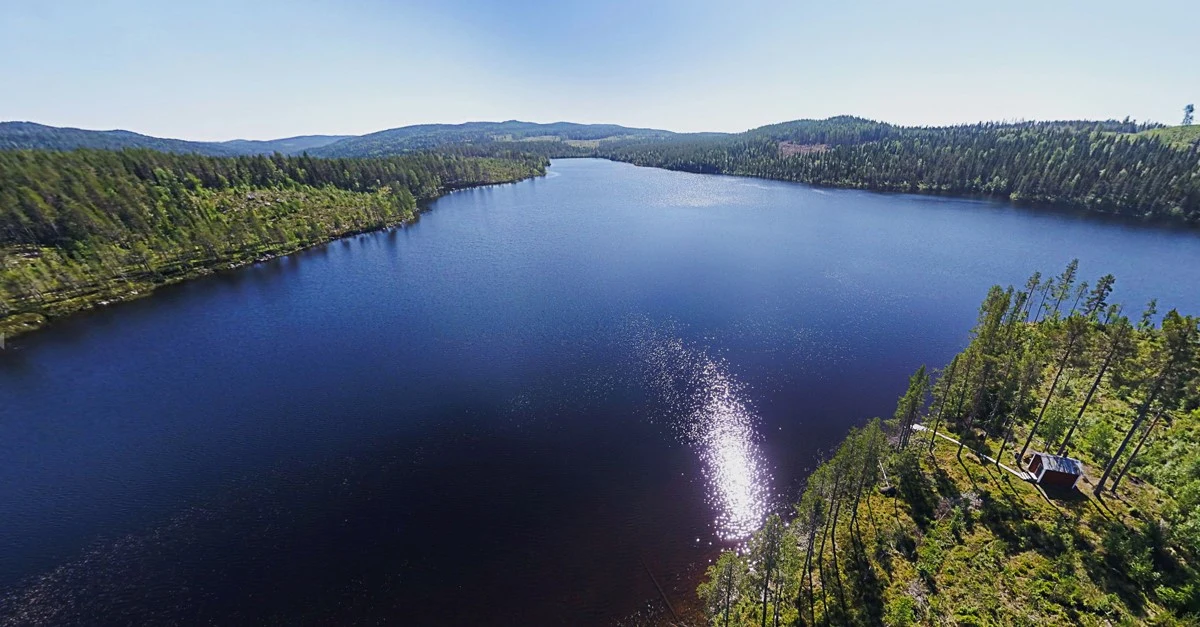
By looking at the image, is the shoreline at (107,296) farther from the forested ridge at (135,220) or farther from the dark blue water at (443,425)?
the dark blue water at (443,425)

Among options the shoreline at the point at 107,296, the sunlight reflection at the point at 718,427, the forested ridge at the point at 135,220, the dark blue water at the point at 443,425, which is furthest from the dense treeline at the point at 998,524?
the forested ridge at the point at 135,220

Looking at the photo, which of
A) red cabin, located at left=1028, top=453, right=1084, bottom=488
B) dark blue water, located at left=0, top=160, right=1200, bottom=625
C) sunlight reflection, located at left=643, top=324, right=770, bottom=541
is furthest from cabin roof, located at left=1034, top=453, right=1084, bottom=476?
sunlight reflection, located at left=643, top=324, right=770, bottom=541

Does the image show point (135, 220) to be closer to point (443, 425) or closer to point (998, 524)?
point (443, 425)

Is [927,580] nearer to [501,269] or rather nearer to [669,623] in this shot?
[669,623]

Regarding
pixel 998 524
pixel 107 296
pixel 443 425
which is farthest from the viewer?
pixel 107 296

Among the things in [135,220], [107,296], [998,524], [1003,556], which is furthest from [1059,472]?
[135,220]
